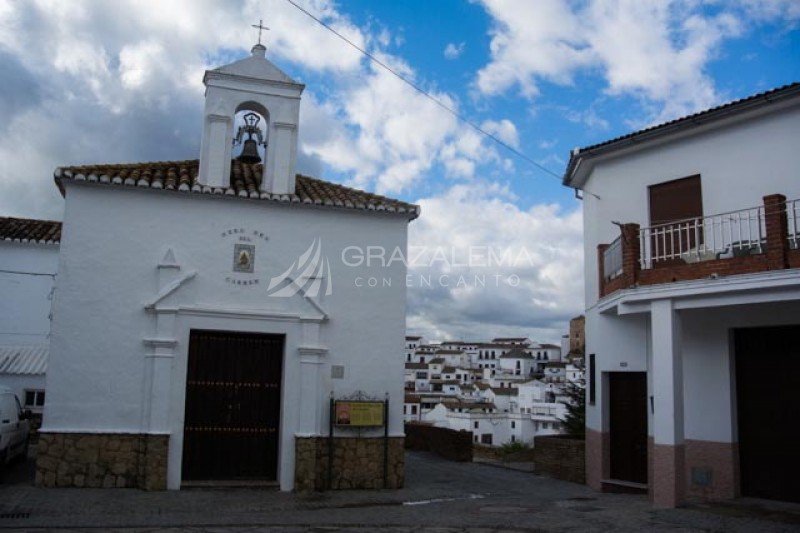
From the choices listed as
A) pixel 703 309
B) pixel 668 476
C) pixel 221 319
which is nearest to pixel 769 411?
pixel 703 309

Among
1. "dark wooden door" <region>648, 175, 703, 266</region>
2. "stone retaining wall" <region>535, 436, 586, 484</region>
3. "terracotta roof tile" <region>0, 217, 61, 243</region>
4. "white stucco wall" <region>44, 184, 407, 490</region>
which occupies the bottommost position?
"stone retaining wall" <region>535, 436, 586, 484</region>

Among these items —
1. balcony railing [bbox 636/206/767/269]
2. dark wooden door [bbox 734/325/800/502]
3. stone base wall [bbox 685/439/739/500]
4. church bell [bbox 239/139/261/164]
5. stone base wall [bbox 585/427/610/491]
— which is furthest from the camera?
church bell [bbox 239/139/261/164]

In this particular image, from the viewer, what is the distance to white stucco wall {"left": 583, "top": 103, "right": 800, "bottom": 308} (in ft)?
40.2

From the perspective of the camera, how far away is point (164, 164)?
47.2 ft

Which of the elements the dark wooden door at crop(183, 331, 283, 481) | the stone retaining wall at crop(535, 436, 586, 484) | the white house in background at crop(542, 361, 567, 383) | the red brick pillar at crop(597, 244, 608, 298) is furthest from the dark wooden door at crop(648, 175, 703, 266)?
the white house in background at crop(542, 361, 567, 383)

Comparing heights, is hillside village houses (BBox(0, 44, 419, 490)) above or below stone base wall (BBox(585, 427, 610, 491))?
above

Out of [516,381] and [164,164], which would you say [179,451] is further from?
[516,381]

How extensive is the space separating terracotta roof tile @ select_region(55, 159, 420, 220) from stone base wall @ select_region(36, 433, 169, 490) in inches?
179

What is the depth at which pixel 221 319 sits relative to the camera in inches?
512

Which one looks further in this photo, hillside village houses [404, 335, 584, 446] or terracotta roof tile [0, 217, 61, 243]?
hillside village houses [404, 335, 584, 446]

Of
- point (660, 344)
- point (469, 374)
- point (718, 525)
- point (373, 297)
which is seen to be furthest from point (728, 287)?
point (469, 374)

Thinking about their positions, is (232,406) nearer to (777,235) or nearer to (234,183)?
(234,183)

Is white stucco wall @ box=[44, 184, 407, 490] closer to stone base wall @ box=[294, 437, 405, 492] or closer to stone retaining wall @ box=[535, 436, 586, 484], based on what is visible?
stone base wall @ box=[294, 437, 405, 492]

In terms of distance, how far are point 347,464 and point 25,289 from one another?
13954 millimetres
